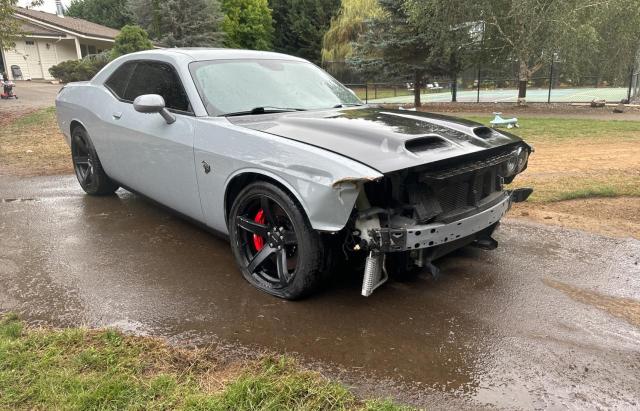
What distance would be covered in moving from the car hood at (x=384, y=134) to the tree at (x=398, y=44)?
15415 millimetres

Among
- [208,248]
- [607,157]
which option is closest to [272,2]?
[607,157]

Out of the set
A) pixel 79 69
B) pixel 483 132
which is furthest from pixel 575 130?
pixel 79 69

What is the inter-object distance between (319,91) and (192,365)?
2665 mm

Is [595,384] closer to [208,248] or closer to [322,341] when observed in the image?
[322,341]

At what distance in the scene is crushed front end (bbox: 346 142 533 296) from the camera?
9.75 ft

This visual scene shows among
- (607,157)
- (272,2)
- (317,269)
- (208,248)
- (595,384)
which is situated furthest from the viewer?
(272,2)

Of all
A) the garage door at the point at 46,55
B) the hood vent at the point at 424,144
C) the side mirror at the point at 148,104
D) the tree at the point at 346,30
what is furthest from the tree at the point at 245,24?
the hood vent at the point at 424,144

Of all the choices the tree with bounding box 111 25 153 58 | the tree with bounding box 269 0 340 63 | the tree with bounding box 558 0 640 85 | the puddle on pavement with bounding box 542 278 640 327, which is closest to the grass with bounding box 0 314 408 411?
the puddle on pavement with bounding box 542 278 640 327

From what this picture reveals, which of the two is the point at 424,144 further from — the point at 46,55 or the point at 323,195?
the point at 46,55

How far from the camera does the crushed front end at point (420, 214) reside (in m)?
2.97

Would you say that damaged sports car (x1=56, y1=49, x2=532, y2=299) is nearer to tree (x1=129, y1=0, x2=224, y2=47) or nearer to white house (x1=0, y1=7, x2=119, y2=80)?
tree (x1=129, y1=0, x2=224, y2=47)

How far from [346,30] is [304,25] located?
9644 mm

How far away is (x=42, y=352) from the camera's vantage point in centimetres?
279

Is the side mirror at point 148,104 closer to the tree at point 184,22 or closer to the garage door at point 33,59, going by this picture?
the tree at point 184,22
